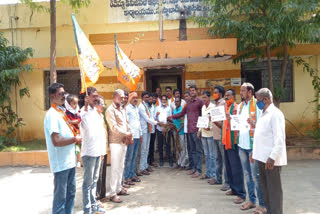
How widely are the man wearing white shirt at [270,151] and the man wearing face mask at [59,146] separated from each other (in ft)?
7.72

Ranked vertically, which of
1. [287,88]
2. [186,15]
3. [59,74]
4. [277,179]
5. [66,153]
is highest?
[186,15]

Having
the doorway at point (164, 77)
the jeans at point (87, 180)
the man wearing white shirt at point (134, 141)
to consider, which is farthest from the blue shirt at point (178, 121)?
the jeans at point (87, 180)

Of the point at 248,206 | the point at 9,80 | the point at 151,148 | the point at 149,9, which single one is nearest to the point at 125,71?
the point at 151,148

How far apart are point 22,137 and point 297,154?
9213 millimetres

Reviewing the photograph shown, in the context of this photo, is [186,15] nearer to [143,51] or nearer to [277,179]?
[143,51]

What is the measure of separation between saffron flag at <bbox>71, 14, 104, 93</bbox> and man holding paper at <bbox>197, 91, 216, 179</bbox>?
8.45 feet

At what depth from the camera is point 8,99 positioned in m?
8.86

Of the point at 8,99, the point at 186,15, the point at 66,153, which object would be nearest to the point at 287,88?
the point at 186,15

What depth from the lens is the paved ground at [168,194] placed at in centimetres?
426

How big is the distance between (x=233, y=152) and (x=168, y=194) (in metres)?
1.47

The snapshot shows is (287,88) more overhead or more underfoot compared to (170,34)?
more underfoot

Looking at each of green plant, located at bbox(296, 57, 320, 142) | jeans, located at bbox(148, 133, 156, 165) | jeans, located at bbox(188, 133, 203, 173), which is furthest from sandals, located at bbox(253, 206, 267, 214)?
green plant, located at bbox(296, 57, 320, 142)

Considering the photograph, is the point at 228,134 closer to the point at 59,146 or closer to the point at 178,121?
the point at 178,121

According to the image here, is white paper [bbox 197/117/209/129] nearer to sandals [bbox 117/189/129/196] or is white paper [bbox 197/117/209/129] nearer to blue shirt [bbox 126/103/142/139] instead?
blue shirt [bbox 126/103/142/139]
